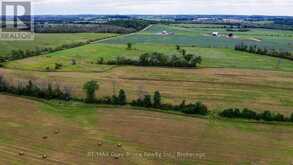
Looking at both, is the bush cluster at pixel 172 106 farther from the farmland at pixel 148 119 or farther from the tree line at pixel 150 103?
the farmland at pixel 148 119

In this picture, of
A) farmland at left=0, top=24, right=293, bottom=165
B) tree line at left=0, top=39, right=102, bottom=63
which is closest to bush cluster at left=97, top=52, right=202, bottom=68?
farmland at left=0, top=24, right=293, bottom=165

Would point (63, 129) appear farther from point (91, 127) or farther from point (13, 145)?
point (13, 145)

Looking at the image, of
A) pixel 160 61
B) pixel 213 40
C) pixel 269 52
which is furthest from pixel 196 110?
pixel 213 40

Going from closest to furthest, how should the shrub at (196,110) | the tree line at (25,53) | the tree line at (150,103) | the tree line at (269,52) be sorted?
the shrub at (196,110) → the tree line at (150,103) → the tree line at (25,53) → the tree line at (269,52)

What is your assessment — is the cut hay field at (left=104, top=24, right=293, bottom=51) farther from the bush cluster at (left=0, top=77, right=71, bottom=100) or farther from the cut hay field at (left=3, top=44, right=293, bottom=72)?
the bush cluster at (left=0, top=77, right=71, bottom=100)

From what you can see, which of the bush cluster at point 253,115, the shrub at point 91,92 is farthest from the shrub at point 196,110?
the shrub at point 91,92

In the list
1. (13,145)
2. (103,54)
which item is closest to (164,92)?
(13,145)
